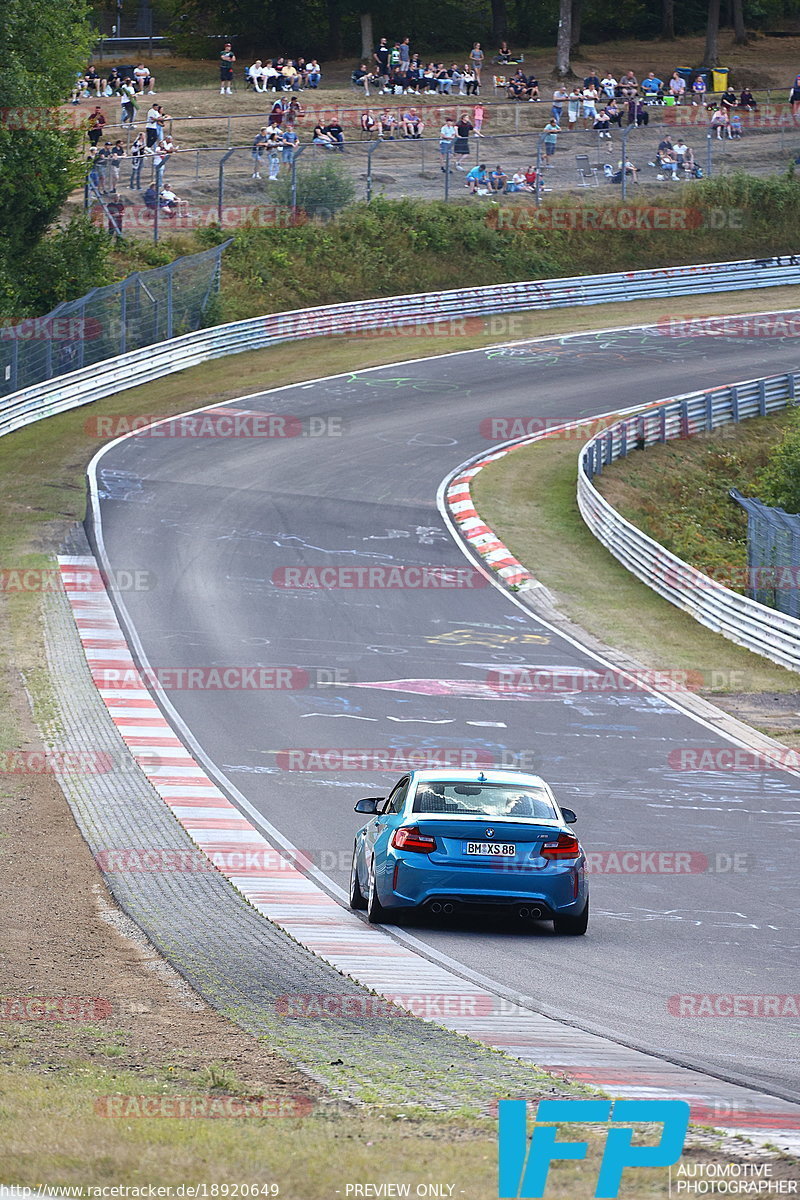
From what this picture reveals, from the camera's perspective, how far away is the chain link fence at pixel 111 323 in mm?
40219

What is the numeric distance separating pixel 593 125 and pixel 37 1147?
214ft

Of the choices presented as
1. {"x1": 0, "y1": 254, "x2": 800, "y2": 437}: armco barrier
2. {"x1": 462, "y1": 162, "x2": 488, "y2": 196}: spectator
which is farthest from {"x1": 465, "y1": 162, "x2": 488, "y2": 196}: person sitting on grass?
{"x1": 0, "y1": 254, "x2": 800, "y2": 437}: armco barrier

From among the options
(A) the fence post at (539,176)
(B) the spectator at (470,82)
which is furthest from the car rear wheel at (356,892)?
(B) the spectator at (470,82)

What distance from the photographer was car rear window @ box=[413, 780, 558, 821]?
12.3 meters

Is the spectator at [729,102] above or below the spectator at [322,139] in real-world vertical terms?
above

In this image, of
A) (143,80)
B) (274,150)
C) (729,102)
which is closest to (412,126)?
(274,150)

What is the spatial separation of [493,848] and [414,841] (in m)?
0.62

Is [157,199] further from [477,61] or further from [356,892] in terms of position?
[356,892]

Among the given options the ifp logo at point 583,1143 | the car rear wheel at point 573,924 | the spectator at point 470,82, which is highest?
the spectator at point 470,82

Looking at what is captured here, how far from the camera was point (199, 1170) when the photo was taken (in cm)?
596

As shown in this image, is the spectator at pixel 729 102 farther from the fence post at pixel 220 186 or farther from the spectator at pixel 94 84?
the spectator at pixel 94 84

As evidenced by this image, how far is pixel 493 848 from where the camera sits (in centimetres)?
1192

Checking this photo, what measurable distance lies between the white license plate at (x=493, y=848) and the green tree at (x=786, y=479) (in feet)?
86.5

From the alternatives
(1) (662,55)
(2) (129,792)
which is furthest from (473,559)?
(1) (662,55)
